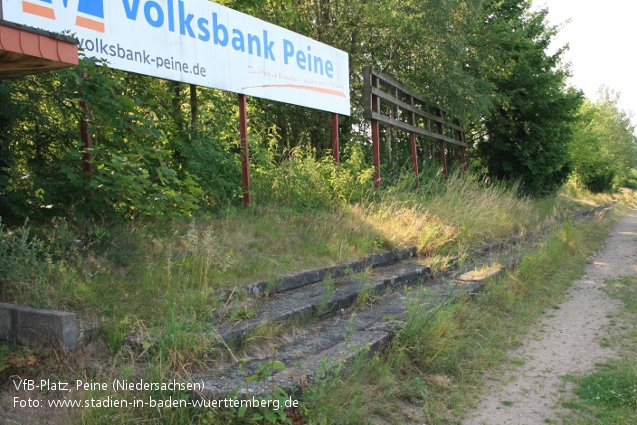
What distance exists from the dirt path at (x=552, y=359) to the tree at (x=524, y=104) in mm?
11682

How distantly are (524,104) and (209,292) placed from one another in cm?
1715

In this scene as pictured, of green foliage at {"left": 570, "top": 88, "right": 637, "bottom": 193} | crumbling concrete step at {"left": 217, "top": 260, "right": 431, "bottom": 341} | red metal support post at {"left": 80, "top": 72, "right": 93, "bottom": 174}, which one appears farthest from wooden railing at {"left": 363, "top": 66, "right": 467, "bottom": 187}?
green foliage at {"left": 570, "top": 88, "right": 637, "bottom": 193}

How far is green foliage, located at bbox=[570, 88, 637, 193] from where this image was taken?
2914cm

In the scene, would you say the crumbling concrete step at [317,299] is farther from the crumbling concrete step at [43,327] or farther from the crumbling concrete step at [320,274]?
the crumbling concrete step at [43,327]

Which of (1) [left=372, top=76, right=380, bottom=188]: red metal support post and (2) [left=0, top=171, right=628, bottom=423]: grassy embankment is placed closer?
(2) [left=0, top=171, right=628, bottom=423]: grassy embankment

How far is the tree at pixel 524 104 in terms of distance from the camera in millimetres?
18828

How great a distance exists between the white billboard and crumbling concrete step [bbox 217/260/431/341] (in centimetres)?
316

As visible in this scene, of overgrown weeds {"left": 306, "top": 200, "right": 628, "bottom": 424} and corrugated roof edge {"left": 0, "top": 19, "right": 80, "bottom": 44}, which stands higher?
corrugated roof edge {"left": 0, "top": 19, "right": 80, "bottom": 44}

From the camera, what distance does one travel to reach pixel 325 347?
4.41m

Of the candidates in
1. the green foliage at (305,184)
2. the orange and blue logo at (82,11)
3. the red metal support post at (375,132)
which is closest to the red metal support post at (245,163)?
the green foliage at (305,184)

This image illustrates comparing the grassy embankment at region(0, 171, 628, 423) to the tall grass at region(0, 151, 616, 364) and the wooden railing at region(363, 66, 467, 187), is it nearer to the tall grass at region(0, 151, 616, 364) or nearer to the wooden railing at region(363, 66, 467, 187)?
the tall grass at region(0, 151, 616, 364)

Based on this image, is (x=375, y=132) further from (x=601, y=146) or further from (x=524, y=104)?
(x=601, y=146)

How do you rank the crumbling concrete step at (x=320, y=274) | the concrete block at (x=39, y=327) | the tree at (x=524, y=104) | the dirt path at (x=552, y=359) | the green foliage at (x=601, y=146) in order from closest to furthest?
the concrete block at (x=39, y=327) < the dirt path at (x=552, y=359) < the crumbling concrete step at (x=320, y=274) < the tree at (x=524, y=104) < the green foliage at (x=601, y=146)

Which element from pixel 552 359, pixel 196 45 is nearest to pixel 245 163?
pixel 196 45
